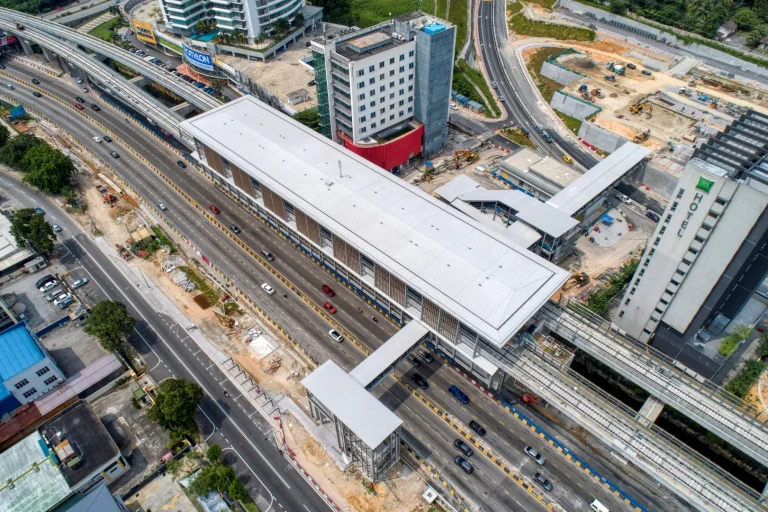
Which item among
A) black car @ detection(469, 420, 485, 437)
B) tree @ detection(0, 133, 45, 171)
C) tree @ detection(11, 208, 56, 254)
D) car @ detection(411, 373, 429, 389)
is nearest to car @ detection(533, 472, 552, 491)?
black car @ detection(469, 420, 485, 437)

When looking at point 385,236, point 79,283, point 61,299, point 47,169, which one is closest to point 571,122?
point 385,236

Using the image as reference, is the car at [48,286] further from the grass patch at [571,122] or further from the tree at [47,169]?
the grass patch at [571,122]

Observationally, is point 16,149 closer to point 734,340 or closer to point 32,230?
point 32,230

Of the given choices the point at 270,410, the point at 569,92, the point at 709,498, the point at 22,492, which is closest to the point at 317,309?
the point at 270,410

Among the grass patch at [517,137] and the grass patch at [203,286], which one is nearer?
the grass patch at [203,286]

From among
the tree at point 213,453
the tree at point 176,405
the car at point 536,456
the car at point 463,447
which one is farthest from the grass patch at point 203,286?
the car at point 536,456

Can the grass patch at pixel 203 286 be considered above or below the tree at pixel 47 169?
below

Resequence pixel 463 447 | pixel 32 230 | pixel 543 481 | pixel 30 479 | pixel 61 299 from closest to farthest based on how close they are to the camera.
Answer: pixel 30 479, pixel 543 481, pixel 463 447, pixel 61 299, pixel 32 230

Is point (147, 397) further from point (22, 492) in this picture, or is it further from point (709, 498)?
point (709, 498)
